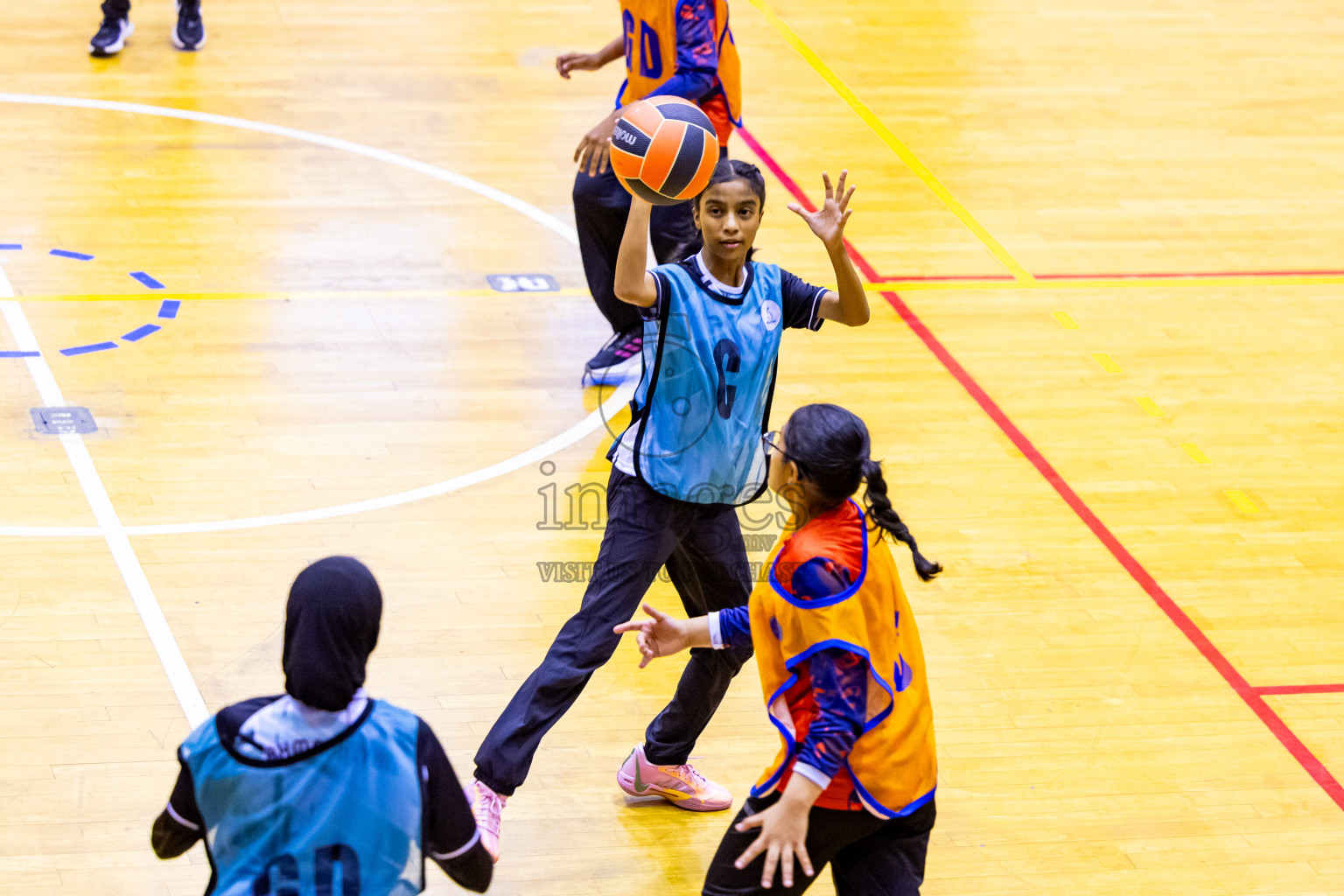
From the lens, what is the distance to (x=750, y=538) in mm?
6363

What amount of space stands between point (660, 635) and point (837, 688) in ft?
1.81

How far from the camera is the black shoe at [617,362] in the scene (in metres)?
7.10

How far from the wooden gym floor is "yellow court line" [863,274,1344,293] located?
3cm

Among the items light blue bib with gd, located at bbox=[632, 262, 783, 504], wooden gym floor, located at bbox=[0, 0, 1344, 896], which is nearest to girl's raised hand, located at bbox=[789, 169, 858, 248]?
light blue bib with gd, located at bbox=[632, 262, 783, 504]

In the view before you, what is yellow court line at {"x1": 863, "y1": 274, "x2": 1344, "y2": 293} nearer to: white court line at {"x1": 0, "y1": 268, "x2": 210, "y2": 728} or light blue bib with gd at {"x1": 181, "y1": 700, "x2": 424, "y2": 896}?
white court line at {"x1": 0, "y1": 268, "x2": 210, "y2": 728}

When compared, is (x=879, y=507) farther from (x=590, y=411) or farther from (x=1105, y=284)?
(x=1105, y=284)

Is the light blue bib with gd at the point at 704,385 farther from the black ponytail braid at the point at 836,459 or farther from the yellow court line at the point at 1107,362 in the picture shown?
the yellow court line at the point at 1107,362

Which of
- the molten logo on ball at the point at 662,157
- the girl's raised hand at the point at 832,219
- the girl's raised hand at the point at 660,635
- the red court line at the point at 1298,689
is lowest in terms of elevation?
the red court line at the point at 1298,689

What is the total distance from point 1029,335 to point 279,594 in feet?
13.6

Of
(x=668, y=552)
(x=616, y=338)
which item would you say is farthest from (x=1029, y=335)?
(x=668, y=552)

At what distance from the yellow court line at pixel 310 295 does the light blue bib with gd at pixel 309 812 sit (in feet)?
16.9

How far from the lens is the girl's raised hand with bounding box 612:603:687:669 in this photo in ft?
11.7

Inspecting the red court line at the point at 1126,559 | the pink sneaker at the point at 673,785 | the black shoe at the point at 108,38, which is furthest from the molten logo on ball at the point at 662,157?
the black shoe at the point at 108,38

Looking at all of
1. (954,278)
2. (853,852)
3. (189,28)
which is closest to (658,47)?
(954,278)
